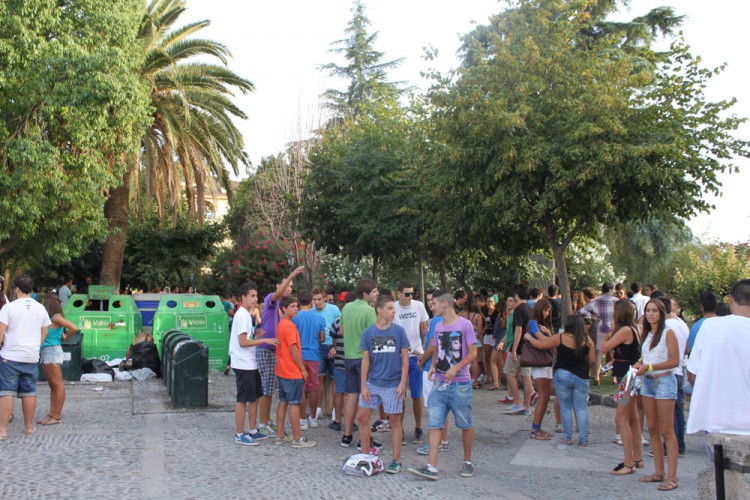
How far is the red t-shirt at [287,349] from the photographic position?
784cm

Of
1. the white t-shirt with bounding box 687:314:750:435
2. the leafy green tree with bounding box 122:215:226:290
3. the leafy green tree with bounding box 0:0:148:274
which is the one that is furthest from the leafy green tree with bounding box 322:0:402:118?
the white t-shirt with bounding box 687:314:750:435

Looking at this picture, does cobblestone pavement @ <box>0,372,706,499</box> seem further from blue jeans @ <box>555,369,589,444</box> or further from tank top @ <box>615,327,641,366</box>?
tank top @ <box>615,327,641,366</box>

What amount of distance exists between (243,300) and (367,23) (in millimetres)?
36053

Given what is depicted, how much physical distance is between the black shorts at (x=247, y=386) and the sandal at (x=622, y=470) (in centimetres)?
382

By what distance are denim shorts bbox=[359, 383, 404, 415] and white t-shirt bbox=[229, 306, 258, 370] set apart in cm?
174

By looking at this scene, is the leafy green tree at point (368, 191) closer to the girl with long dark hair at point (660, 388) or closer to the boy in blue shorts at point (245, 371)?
the boy in blue shorts at point (245, 371)

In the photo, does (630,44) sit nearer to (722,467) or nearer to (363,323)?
(363,323)

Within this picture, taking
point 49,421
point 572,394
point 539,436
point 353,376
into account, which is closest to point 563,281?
point 539,436

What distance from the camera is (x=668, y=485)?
6.34 metres

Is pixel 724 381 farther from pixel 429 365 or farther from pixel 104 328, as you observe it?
pixel 104 328

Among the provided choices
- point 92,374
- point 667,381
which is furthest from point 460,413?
point 92,374

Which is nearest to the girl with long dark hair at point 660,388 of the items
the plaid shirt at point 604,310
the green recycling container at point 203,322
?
the plaid shirt at point 604,310

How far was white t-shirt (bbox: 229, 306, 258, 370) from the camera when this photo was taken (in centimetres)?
806

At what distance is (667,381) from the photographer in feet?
21.4
